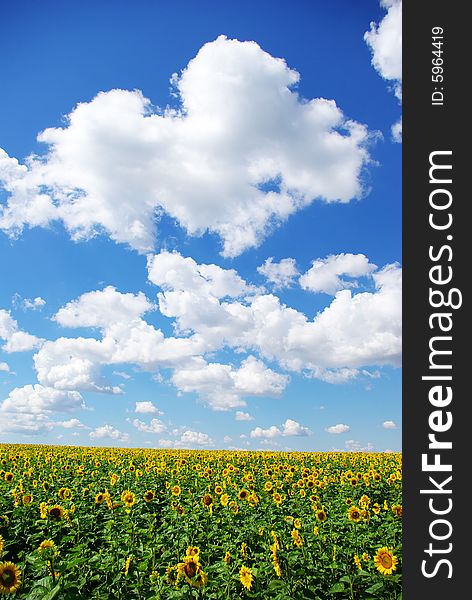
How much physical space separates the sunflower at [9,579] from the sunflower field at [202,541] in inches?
0.4

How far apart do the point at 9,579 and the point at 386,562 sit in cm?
454

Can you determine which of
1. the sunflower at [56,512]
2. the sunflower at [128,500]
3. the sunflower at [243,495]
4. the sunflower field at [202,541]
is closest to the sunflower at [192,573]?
the sunflower field at [202,541]

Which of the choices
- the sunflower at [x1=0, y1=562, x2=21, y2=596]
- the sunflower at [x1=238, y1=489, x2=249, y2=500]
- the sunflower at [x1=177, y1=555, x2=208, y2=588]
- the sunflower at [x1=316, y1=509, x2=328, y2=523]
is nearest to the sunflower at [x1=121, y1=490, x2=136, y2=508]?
the sunflower at [x1=238, y1=489, x2=249, y2=500]

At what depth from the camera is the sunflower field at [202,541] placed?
20.7 ft

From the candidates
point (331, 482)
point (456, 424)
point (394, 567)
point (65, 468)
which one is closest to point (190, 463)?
point (65, 468)

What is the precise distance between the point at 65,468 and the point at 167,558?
11.3m

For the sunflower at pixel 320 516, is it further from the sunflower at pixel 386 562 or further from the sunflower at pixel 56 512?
the sunflower at pixel 56 512

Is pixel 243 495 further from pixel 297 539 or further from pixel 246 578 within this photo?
pixel 246 578

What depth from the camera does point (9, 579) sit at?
5.62 metres

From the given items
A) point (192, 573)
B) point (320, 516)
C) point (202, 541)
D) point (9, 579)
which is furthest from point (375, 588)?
point (9, 579)

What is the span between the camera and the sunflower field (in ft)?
20.7

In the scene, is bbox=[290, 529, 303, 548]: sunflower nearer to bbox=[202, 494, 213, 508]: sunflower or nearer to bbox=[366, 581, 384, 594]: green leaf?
bbox=[366, 581, 384, 594]: green leaf

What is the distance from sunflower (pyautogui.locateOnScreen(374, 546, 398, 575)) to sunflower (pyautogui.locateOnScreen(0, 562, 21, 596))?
4375 mm

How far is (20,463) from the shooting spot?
1823 cm
